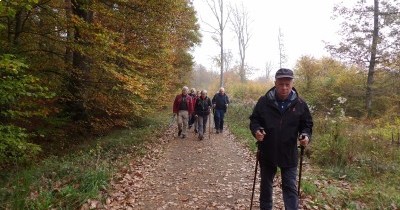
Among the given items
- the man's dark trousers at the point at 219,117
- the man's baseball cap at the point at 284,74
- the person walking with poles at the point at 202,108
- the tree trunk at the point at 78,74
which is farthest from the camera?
the man's dark trousers at the point at 219,117

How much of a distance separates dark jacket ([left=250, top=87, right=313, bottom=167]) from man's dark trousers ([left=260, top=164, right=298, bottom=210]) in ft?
0.58

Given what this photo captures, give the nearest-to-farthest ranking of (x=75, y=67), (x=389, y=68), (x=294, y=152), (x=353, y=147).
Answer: (x=294, y=152)
(x=353, y=147)
(x=75, y=67)
(x=389, y=68)

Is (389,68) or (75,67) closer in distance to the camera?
(75,67)

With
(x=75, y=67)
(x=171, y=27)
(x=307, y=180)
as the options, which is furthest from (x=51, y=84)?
(x=307, y=180)

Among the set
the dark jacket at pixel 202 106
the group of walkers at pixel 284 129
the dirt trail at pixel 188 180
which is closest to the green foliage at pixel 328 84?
the dark jacket at pixel 202 106

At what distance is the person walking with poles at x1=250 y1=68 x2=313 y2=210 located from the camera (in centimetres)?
436

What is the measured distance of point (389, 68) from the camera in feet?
56.9

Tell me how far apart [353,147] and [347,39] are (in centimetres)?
1175

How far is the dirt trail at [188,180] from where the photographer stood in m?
6.13

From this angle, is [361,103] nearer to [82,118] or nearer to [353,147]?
[353,147]

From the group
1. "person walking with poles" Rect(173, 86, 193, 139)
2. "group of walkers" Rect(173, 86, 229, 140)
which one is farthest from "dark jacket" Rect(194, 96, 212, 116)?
"person walking with poles" Rect(173, 86, 193, 139)

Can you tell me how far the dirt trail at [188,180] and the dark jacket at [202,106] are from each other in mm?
2068

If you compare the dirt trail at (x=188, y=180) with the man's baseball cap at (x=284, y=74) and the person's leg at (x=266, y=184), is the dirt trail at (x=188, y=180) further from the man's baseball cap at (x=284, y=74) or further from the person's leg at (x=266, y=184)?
the man's baseball cap at (x=284, y=74)

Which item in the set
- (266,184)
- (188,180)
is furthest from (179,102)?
(266,184)
